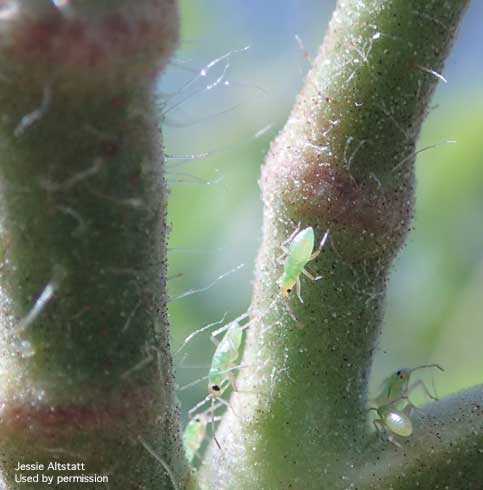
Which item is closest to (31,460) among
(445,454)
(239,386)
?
(239,386)

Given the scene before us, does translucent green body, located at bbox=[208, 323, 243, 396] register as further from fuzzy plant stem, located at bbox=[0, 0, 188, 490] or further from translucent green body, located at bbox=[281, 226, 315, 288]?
fuzzy plant stem, located at bbox=[0, 0, 188, 490]

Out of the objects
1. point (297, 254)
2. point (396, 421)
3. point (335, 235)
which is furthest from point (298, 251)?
point (396, 421)

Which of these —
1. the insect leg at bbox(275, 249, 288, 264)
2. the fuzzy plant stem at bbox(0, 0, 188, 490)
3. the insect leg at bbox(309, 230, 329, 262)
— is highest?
the fuzzy plant stem at bbox(0, 0, 188, 490)

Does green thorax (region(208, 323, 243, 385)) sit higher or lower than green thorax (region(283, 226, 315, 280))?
lower

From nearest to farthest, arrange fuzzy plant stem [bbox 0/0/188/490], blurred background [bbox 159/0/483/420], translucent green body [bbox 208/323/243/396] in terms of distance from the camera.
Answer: fuzzy plant stem [bbox 0/0/188/490], translucent green body [bbox 208/323/243/396], blurred background [bbox 159/0/483/420]

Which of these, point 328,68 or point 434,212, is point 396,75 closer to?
point 328,68

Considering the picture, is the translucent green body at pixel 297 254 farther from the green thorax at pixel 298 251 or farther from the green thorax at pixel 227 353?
the green thorax at pixel 227 353

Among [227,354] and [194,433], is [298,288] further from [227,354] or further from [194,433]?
[194,433]

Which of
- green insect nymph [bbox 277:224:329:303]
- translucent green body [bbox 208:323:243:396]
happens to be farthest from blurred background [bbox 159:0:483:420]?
green insect nymph [bbox 277:224:329:303]
